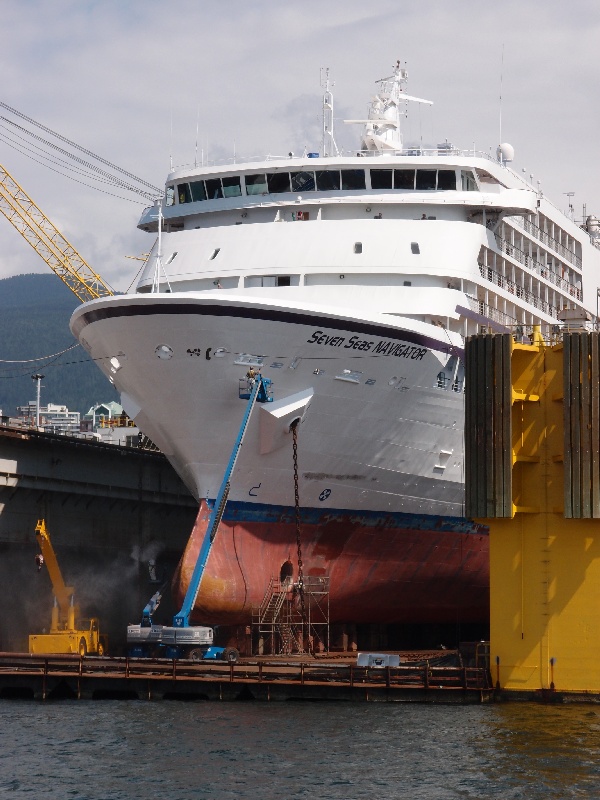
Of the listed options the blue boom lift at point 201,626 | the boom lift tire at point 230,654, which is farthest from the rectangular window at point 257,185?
the boom lift tire at point 230,654

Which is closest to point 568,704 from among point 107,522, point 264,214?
point 264,214

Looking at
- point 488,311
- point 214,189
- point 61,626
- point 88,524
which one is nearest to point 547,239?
point 488,311

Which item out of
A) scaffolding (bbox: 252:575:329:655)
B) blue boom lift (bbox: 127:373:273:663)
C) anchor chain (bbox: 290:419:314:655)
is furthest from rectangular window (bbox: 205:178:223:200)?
scaffolding (bbox: 252:575:329:655)

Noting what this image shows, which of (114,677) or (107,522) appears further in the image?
(107,522)

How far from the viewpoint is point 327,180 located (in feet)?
147

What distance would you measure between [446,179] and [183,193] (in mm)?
8637

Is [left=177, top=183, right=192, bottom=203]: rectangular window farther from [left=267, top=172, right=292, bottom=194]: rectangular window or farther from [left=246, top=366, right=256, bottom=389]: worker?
[left=246, top=366, right=256, bottom=389]: worker

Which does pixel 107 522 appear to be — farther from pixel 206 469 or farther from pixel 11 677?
pixel 11 677

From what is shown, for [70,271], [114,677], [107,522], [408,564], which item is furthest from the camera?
[70,271]

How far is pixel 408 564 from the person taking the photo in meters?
43.3

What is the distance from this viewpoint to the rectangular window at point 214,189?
45406 mm

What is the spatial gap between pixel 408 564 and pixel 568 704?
12.2m

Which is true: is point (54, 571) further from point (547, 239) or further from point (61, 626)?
point (547, 239)

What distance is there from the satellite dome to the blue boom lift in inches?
737
